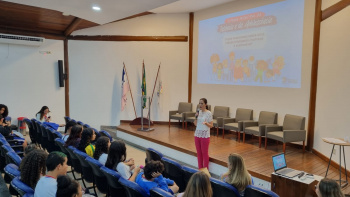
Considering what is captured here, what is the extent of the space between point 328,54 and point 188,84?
14.8 feet

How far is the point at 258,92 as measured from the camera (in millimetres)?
6906

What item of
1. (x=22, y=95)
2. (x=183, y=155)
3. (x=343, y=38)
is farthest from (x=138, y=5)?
(x=22, y=95)

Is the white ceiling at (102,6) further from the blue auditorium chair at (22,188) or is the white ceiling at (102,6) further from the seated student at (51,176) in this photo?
the blue auditorium chair at (22,188)

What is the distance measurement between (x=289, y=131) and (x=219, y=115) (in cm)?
254

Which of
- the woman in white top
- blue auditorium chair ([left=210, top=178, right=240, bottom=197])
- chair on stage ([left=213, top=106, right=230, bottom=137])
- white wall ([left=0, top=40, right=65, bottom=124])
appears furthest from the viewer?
white wall ([left=0, top=40, right=65, bottom=124])

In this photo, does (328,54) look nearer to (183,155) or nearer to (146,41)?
(183,155)

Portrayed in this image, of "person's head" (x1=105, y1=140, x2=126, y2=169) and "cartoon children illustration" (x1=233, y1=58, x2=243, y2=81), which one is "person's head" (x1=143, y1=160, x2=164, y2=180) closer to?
"person's head" (x1=105, y1=140, x2=126, y2=169)

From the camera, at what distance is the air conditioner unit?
7199 millimetres

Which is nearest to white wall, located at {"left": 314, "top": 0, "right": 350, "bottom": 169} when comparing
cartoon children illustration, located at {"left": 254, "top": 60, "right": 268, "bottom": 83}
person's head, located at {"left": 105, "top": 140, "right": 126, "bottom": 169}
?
cartoon children illustration, located at {"left": 254, "top": 60, "right": 268, "bottom": 83}

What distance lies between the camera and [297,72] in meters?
6.04

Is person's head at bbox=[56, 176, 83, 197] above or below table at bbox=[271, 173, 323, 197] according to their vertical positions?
above

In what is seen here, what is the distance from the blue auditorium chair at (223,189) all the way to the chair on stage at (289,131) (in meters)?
3.16

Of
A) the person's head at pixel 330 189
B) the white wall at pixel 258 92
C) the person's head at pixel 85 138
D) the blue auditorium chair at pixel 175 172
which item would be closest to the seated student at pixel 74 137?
the person's head at pixel 85 138

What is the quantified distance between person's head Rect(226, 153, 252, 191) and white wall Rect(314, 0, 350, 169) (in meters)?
2.79
